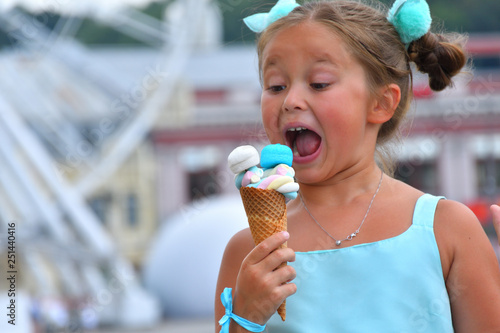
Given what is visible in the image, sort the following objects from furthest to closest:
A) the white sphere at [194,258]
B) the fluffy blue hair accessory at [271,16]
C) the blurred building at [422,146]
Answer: the blurred building at [422,146], the white sphere at [194,258], the fluffy blue hair accessory at [271,16]

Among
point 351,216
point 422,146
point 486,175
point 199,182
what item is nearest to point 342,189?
point 351,216

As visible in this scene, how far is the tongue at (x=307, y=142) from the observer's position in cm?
108

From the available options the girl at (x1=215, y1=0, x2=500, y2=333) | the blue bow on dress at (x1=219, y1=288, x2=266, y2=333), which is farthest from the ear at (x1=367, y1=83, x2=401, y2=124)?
the blue bow on dress at (x1=219, y1=288, x2=266, y2=333)

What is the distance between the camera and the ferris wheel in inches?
360

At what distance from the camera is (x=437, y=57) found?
1195 millimetres

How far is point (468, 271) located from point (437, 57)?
363mm

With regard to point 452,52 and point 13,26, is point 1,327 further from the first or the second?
point 13,26

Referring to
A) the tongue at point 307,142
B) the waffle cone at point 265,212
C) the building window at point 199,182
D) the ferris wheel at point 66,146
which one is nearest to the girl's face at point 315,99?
the tongue at point 307,142

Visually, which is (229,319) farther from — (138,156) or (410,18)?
(138,156)

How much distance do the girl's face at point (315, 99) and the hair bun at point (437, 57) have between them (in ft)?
0.47

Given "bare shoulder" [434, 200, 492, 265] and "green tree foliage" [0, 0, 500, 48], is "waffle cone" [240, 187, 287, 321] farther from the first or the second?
"green tree foliage" [0, 0, 500, 48]

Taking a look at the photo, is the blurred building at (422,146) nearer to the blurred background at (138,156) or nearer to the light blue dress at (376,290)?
the blurred background at (138,156)

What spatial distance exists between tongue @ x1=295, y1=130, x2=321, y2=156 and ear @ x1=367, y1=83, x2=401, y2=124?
10 cm

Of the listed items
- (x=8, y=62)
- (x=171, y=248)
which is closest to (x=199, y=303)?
(x=171, y=248)
